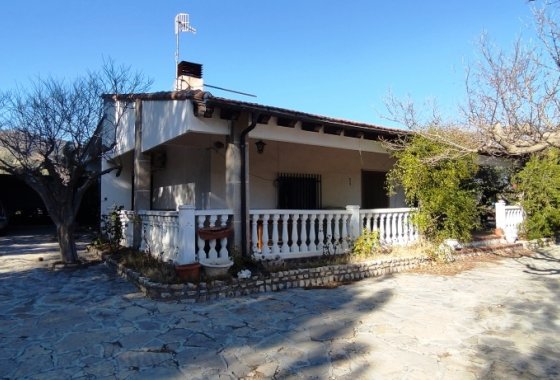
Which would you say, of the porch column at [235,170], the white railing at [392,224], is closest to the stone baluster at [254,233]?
the porch column at [235,170]

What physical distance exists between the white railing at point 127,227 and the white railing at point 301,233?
3.68 metres

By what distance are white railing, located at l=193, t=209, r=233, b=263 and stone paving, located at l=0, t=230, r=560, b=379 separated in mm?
1003

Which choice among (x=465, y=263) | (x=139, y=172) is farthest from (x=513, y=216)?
(x=139, y=172)

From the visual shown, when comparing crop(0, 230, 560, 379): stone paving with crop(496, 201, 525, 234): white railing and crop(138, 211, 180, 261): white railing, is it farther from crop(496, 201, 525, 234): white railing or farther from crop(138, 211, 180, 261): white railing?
crop(496, 201, 525, 234): white railing

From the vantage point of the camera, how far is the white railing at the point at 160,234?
7191mm

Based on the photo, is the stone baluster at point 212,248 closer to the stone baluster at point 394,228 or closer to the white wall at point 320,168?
the white wall at point 320,168

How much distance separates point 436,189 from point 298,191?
3699mm

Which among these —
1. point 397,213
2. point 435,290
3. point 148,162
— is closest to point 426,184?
point 397,213

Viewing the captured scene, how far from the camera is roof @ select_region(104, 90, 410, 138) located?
6508 millimetres

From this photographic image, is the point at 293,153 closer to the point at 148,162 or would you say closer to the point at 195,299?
the point at 148,162

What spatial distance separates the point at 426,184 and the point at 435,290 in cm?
296

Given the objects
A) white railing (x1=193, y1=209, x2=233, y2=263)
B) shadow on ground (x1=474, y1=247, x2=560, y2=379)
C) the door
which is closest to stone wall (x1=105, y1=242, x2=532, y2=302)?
white railing (x1=193, y1=209, x2=233, y2=263)

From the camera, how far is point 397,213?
9609 mm

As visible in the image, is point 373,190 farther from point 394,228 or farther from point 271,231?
point 271,231
